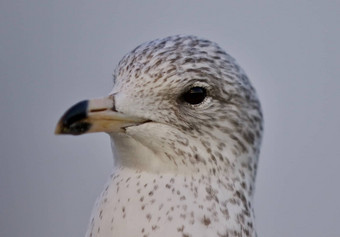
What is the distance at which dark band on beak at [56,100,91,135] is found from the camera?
93 centimetres

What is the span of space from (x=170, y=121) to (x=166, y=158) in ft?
0.18

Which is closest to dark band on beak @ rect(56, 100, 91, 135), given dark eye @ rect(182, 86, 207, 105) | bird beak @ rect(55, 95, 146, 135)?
bird beak @ rect(55, 95, 146, 135)

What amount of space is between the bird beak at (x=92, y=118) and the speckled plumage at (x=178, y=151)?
0.01 m

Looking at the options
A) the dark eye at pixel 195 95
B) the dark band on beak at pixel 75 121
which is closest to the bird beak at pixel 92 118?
the dark band on beak at pixel 75 121

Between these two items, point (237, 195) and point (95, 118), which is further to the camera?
point (237, 195)

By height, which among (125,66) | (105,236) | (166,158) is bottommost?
(105,236)

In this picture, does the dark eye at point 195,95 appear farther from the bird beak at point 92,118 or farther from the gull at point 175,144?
the bird beak at point 92,118

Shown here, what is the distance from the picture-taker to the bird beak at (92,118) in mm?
927

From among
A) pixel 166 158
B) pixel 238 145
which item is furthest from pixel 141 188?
pixel 238 145

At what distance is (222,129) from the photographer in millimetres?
1025

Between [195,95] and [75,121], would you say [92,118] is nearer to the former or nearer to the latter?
[75,121]

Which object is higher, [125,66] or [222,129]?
[125,66]

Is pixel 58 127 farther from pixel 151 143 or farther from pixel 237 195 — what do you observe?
pixel 237 195

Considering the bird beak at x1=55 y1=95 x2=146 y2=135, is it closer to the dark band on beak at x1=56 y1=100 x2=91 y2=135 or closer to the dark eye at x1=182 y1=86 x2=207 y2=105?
the dark band on beak at x1=56 y1=100 x2=91 y2=135
